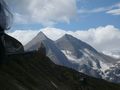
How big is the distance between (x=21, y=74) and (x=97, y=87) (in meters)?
80.6

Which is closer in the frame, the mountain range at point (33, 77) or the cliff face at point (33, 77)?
the cliff face at point (33, 77)

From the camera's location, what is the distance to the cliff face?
273ft

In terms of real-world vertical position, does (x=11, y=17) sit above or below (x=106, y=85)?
above

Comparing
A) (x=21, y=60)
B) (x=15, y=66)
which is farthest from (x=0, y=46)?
(x=21, y=60)

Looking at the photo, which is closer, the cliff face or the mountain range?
the cliff face

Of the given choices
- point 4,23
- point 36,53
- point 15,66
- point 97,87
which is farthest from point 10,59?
point 97,87

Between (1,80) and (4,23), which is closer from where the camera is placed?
(1,80)

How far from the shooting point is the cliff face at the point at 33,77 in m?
83.1

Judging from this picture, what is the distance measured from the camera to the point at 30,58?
142500 millimetres

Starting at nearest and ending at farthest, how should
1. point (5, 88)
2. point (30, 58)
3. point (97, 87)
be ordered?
point (5, 88) → point (30, 58) → point (97, 87)

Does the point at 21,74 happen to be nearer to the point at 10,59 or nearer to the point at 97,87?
the point at 10,59

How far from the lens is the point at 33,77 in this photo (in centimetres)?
10856

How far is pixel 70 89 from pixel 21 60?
70.8ft

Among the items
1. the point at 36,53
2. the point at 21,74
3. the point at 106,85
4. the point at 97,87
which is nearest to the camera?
the point at 21,74
